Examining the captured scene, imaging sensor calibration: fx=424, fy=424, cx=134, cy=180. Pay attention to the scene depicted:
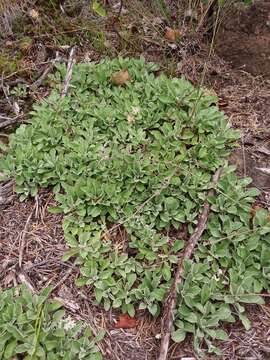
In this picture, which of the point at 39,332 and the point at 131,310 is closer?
the point at 39,332

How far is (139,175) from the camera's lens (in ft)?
7.98

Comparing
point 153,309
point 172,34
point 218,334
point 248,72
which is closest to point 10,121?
point 172,34

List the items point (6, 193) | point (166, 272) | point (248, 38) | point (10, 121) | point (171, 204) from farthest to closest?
point (248, 38)
point (10, 121)
point (6, 193)
point (171, 204)
point (166, 272)

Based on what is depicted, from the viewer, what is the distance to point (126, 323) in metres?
2.09

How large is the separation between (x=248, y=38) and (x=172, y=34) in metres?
0.59

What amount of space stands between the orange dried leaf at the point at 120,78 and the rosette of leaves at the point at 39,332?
158 cm

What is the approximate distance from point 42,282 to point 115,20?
229 centimetres

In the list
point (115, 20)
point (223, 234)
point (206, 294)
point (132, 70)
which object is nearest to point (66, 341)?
point (206, 294)

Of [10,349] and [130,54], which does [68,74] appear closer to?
[130,54]

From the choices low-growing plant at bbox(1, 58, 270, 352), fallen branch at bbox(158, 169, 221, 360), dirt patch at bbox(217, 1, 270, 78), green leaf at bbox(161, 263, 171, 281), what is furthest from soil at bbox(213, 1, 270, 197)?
green leaf at bbox(161, 263, 171, 281)

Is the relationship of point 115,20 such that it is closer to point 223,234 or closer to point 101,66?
point 101,66

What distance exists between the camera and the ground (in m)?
2.06

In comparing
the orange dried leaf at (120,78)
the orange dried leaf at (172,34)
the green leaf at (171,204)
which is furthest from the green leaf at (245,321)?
the orange dried leaf at (172,34)

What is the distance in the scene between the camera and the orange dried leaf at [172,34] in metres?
3.34
